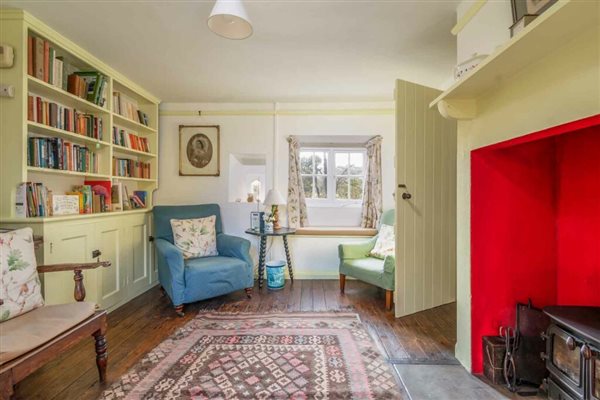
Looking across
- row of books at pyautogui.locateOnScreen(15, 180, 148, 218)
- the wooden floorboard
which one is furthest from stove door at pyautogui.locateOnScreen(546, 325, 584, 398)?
row of books at pyautogui.locateOnScreen(15, 180, 148, 218)

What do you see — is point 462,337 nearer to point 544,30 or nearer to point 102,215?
point 544,30

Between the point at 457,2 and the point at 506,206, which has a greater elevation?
the point at 457,2

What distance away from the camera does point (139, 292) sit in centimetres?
307

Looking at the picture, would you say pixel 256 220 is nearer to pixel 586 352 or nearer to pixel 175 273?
pixel 175 273

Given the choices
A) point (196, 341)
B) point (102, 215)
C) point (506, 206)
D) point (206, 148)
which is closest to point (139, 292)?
point (102, 215)

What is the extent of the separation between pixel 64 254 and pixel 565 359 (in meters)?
3.00

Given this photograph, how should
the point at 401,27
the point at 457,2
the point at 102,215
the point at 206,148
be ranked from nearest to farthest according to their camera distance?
the point at 457,2, the point at 401,27, the point at 102,215, the point at 206,148

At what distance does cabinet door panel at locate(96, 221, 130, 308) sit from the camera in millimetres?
2533

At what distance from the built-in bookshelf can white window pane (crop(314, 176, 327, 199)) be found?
6.79 feet

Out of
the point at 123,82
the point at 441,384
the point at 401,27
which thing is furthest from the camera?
the point at 123,82

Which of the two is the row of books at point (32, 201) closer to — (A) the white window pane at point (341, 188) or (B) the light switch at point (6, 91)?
(B) the light switch at point (6, 91)

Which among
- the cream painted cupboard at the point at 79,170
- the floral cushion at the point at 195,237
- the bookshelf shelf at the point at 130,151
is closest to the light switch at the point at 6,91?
the cream painted cupboard at the point at 79,170

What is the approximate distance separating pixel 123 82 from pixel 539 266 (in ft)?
11.9

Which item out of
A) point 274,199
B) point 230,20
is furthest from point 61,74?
point 274,199
